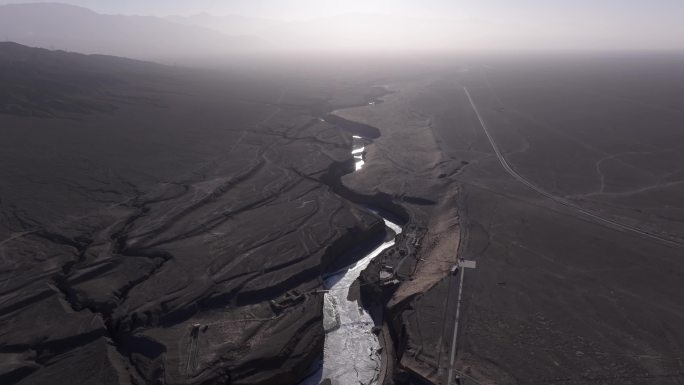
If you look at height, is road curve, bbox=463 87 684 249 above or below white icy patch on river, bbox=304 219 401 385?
above

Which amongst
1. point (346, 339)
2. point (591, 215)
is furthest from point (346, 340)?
point (591, 215)

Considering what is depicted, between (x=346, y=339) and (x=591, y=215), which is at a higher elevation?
(x=591, y=215)

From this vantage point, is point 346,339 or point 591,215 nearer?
point 346,339

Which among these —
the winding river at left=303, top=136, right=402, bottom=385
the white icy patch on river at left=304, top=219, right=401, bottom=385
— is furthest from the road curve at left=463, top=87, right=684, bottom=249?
the white icy patch on river at left=304, top=219, right=401, bottom=385

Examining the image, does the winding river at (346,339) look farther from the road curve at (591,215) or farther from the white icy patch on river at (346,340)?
the road curve at (591,215)

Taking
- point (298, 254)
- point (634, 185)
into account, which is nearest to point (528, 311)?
point (298, 254)

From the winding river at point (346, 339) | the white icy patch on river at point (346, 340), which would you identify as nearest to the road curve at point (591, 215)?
the winding river at point (346, 339)

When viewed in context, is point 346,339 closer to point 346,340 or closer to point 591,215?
point 346,340

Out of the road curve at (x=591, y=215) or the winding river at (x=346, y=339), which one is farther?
the road curve at (x=591, y=215)

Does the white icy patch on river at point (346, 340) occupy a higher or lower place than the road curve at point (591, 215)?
lower

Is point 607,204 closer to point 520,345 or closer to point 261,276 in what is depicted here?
point 520,345

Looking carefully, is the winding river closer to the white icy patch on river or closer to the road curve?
the white icy patch on river
